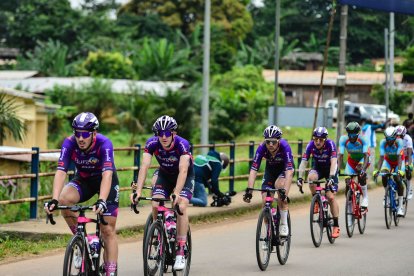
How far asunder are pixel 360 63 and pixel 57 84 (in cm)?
4369

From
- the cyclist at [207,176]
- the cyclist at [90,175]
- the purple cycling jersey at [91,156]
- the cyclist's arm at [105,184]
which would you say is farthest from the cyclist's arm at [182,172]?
the cyclist at [207,176]

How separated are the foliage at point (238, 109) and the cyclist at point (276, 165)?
3509 cm

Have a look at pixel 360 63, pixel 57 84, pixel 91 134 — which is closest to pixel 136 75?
pixel 57 84

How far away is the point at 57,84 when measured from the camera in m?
56.8

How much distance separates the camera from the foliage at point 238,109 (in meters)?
49.5

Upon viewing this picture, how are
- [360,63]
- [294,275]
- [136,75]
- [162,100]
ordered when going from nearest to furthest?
[294,275] → [162,100] → [136,75] → [360,63]

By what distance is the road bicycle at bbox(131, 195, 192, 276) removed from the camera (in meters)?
10.6

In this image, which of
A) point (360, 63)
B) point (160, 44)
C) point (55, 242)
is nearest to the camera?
point (55, 242)

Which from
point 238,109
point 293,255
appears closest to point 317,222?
point 293,255

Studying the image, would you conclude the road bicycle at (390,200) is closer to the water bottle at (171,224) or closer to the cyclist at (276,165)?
the cyclist at (276,165)

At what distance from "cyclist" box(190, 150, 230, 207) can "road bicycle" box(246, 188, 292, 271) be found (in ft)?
18.2

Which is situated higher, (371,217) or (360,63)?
(360,63)

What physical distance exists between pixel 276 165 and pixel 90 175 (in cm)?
408

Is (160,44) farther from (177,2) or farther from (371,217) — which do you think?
(371,217)
